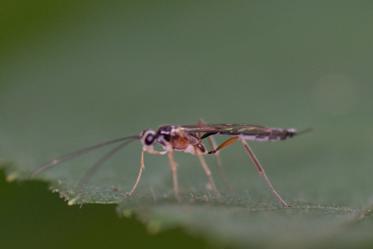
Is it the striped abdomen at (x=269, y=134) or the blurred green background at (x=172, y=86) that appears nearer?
the striped abdomen at (x=269, y=134)

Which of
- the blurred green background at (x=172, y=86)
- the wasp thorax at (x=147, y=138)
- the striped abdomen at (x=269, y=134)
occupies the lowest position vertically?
the striped abdomen at (x=269, y=134)

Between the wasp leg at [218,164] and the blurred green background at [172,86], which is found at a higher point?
the blurred green background at [172,86]

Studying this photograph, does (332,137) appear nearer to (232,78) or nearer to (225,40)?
(232,78)

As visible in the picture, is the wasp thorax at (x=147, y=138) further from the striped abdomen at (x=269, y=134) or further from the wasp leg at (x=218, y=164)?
the striped abdomen at (x=269, y=134)

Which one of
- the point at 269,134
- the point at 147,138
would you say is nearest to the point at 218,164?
the point at 269,134

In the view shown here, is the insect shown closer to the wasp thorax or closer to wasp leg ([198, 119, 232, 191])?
the wasp thorax

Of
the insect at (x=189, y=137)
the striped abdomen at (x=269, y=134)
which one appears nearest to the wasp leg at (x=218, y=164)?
the insect at (x=189, y=137)

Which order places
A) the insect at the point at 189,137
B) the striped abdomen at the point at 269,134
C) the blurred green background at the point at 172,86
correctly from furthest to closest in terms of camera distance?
1. the blurred green background at the point at 172,86
2. the striped abdomen at the point at 269,134
3. the insect at the point at 189,137

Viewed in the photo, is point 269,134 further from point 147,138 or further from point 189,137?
point 147,138

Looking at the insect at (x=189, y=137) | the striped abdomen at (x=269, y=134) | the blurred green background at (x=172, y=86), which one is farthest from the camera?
the blurred green background at (x=172, y=86)
